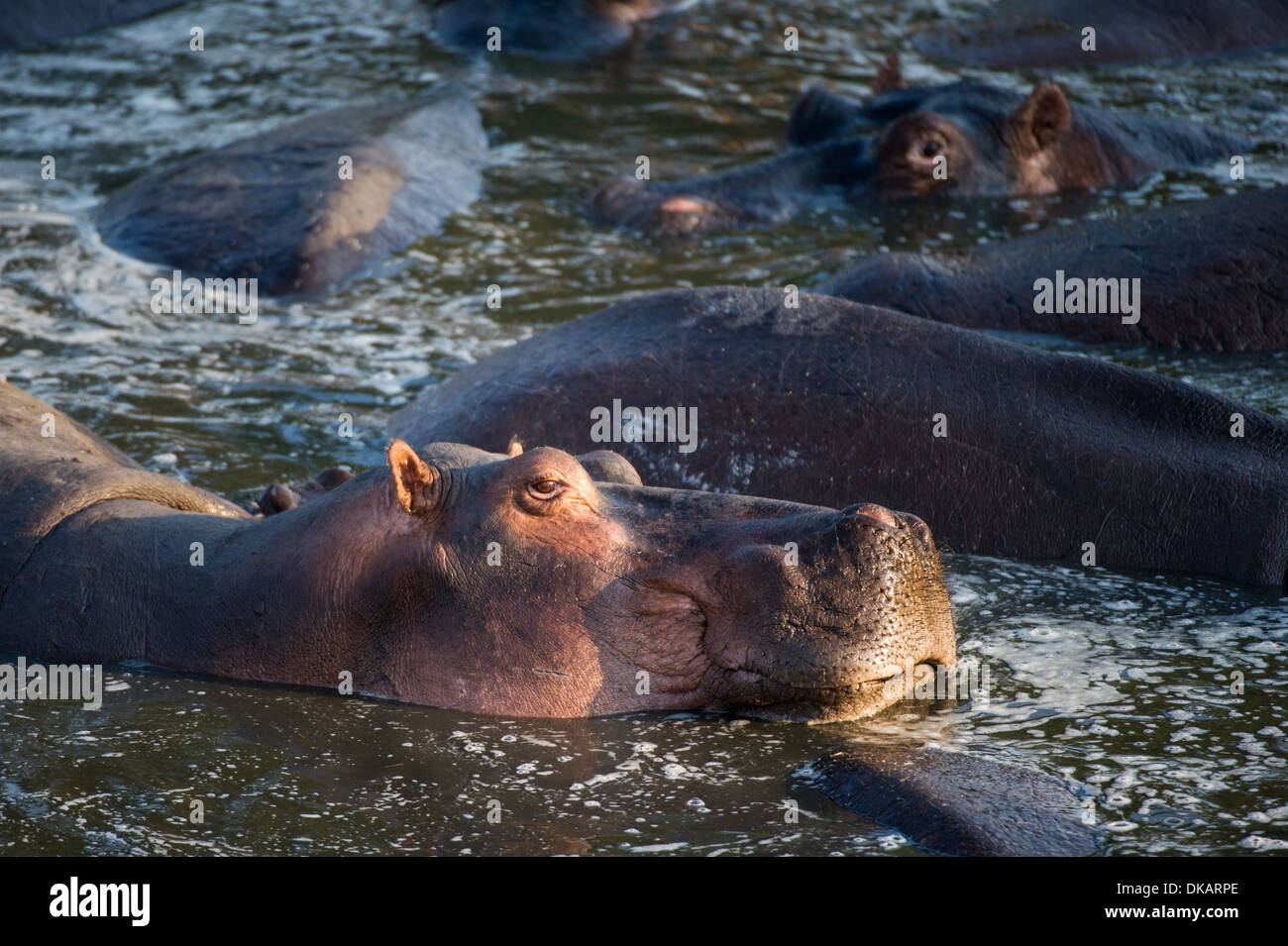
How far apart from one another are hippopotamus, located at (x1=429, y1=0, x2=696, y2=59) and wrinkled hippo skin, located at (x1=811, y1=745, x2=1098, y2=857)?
1092 centimetres

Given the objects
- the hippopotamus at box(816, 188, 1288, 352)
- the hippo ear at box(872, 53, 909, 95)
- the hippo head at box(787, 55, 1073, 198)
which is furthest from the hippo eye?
the hippo ear at box(872, 53, 909, 95)

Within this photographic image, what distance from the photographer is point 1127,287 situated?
781cm

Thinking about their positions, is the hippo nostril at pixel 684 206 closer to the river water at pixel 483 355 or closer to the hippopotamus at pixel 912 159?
the hippopotamus at pixel 912 159

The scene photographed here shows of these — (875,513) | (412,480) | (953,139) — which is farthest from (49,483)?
(953,139)

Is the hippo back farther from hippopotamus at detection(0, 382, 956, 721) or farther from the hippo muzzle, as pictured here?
the hippo muzzle

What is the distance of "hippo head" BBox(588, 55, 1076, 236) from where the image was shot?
1026 centimetres

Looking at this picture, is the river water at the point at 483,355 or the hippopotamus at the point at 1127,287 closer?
the river water at the point at 483,355

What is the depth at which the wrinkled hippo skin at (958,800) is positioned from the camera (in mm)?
3785

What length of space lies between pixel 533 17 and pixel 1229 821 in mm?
11772

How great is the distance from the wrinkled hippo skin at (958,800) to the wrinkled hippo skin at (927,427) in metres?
1.71

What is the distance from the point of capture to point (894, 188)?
33.9 feet

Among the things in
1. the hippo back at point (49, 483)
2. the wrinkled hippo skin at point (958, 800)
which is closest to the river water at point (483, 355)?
the wrinkled hippo skin at point (958, 800)
